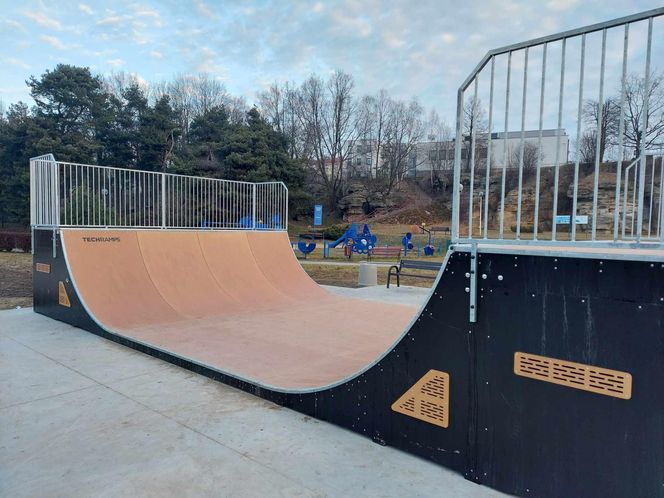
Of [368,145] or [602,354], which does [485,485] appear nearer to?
[602,354]

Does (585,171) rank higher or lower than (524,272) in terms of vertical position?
higher

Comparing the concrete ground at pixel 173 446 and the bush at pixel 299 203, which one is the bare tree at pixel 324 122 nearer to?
the bush at pixel 299 203

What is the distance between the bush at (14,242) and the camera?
76.7 feet

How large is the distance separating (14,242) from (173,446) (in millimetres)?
25556

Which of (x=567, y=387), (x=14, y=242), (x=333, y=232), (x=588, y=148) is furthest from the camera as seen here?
(x=333, y=232)

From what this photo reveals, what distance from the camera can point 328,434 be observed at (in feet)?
11.6

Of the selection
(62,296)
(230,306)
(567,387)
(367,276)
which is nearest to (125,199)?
(62,296)

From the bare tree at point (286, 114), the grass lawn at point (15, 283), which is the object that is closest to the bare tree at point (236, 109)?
the bare tree at point (286, 114)

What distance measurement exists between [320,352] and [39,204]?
6155 mm

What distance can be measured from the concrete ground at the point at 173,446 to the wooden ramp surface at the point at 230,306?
678 millimetres

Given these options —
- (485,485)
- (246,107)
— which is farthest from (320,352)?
(246,107)

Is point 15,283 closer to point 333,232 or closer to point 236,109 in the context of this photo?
point 333,232

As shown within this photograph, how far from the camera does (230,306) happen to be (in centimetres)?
857

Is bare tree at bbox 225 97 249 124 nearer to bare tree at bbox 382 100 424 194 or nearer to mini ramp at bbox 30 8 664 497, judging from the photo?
bare tree at bbox 382 100 424 194
